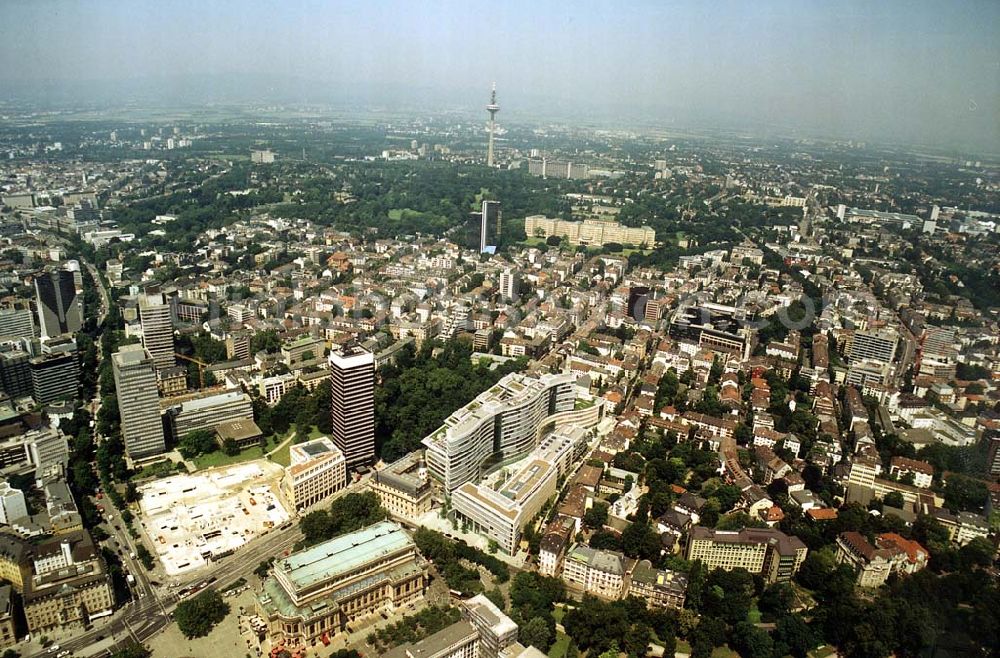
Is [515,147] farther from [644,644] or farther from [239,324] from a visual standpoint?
[644,644]

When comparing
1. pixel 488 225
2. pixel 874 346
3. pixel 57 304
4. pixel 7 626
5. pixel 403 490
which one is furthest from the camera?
pixel 488 225

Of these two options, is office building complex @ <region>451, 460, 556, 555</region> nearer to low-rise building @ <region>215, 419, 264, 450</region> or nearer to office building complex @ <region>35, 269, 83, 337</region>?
low-rise building @ <region>215, 419, 264, 450</region>

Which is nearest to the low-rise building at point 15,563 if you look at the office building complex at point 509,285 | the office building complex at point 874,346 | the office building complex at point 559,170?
the office building complex at point 509,285

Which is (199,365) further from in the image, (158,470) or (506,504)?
(506,504)

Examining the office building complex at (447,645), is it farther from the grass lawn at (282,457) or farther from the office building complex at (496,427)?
the grass lawn at (282,457)

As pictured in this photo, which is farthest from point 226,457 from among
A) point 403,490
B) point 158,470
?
point 403,490

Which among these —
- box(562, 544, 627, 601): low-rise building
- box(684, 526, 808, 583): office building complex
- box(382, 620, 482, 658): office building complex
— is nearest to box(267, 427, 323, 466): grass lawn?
box(382, 620, 482, 658): office building complex
